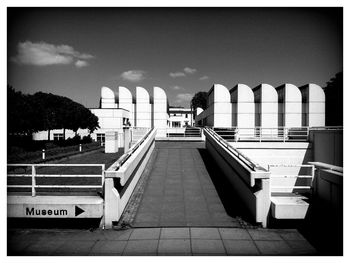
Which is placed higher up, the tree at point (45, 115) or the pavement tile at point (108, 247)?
the tree at point (45, 115)

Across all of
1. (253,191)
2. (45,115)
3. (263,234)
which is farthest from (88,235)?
(45,115)

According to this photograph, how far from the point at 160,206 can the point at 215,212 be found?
168 cm

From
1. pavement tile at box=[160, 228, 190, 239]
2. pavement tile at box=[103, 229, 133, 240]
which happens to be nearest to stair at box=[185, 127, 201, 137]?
pavement tile at box=[160, 228, 190, 239]

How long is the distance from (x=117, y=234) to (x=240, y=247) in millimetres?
2887

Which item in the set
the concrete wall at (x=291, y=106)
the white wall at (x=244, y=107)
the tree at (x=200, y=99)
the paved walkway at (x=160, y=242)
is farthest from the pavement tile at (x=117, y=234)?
the tree at (x=200, y=99)

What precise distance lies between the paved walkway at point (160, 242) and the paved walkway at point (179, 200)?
0.42 m

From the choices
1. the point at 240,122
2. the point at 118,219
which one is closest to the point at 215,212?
the point at 118,219

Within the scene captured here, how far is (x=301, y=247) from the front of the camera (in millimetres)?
4957

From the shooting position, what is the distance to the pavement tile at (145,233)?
17.7 feet

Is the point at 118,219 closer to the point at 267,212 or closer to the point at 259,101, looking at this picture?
the point at 267,212

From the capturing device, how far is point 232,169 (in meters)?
8.48

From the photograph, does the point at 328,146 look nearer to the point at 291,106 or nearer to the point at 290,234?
the point at 290,234

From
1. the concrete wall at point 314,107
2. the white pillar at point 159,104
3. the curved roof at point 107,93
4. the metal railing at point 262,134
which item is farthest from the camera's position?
the curved roof at point 107,93

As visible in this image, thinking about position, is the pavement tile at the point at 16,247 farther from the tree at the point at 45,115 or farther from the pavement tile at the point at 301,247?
the tree at the point at 45,115
